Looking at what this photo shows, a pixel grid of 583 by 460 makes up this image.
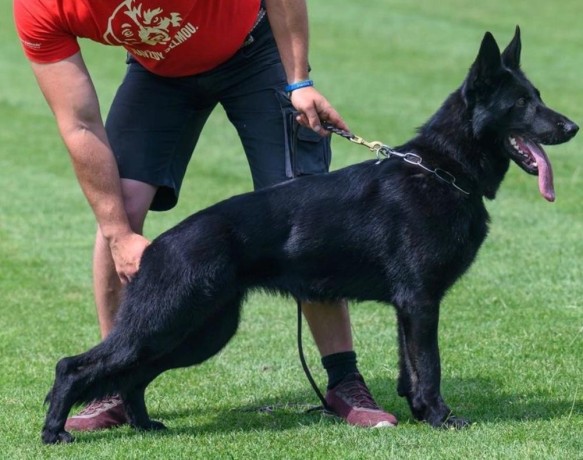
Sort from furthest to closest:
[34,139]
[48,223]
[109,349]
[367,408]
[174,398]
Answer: [34,139], [48,223], [174,398], [367,408], [109,349]

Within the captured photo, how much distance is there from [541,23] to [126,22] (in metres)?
19.2

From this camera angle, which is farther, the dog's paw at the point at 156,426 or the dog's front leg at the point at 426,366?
the dog's paw at the point at 156,426

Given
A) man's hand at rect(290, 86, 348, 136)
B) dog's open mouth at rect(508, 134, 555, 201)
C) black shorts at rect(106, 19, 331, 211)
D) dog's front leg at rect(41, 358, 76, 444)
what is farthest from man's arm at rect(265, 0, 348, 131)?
dog's front leg at rect(41, 358, 76, 444)

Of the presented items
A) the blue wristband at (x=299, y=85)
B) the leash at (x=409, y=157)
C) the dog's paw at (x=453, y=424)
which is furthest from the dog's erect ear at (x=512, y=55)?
the dog's paw at (x=453, y=424)

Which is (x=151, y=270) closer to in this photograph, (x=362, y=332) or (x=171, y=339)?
(x=171, y=339)

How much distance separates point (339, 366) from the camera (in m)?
5.16

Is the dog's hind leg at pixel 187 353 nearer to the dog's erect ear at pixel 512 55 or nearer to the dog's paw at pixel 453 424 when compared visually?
the dog's paw at pixel 453 424

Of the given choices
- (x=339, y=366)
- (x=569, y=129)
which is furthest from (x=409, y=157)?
(x=339, y=366)

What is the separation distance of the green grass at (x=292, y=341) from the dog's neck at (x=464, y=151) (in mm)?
996

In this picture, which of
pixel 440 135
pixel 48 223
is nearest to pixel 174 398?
pixel 440 135

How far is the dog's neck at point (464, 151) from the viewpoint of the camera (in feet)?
15.6

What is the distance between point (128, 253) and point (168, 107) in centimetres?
74

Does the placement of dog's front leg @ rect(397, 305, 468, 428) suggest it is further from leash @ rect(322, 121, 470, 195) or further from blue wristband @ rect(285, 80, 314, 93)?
blue wristband @ rect(285, 80, 314, 93)

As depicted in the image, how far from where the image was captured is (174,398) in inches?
213
